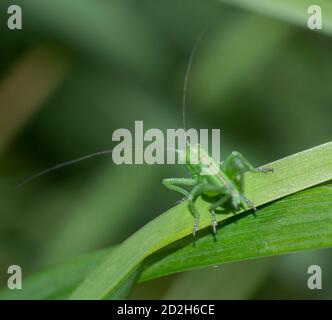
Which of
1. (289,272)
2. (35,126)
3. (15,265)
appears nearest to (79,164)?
(35,126)

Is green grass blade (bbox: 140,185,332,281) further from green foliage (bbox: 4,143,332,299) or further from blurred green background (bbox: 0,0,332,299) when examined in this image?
blurred green background (bbox: 0,0,332,299)

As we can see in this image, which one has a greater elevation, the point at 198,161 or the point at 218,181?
the point at 198,161

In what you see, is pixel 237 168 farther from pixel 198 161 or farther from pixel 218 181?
pixel 198 161

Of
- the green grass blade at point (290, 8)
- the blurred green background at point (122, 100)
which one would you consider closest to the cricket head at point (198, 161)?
the green grass blade at point (290, 8)

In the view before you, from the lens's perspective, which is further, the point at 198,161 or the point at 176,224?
the point at 198,161

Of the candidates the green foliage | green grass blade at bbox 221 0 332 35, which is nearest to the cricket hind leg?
the green foliage

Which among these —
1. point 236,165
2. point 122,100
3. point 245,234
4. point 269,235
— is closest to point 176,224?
point 245,234
